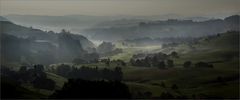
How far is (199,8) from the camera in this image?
116 ft

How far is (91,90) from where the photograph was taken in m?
28.9

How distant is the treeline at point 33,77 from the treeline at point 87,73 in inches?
82.3

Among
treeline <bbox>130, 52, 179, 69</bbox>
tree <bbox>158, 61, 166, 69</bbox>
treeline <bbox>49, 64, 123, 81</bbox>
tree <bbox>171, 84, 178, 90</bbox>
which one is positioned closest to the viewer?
treeline <bbox>49, 64, 123, 81</bbox>

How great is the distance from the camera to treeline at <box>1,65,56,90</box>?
3712 cm

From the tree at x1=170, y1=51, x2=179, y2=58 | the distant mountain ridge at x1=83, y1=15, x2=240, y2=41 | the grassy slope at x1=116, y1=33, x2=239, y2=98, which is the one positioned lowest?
the grassy slope at x1=116, y1=33, x2=239, y2=98

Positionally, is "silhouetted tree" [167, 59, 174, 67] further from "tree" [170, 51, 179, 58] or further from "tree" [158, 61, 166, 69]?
"tree" [158, 61, 166, 69]

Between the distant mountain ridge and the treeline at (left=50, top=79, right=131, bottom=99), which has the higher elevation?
the distant mountain ridge

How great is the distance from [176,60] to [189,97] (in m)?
15.2

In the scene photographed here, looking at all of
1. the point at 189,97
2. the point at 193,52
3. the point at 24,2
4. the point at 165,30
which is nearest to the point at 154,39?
the point at 165,30

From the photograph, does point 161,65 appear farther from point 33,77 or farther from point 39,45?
point 39,45

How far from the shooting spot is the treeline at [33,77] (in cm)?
3712

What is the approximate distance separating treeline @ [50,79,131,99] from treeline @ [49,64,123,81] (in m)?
5.04

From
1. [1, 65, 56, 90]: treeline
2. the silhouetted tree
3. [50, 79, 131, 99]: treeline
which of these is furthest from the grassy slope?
[1, 65, 56, 90]: treeline

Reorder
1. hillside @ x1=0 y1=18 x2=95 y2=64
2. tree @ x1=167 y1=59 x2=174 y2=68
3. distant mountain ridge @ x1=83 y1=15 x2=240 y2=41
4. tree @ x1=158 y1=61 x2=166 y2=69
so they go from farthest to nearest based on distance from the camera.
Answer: tree @ x1=167 y1=59 x2=174 y2=68, hillside @ x1=0 y1=18 x2=95 y2=64, tree @ x1=158 y1=61 x2=166 y2=69, distant mountain ridge @ x1=83 y1=15 x2=240 y2=41
